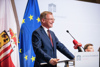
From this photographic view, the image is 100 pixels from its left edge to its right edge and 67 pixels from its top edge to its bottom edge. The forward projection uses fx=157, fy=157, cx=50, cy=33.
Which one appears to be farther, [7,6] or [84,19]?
[84,19]

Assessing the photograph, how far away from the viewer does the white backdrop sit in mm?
3117

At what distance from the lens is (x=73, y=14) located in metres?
3.31

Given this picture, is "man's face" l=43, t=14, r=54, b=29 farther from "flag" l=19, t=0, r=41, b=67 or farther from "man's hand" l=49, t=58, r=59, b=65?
"man's hand" l=49, t=58, r=59, b=65

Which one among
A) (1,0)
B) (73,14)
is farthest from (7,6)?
(73,14)

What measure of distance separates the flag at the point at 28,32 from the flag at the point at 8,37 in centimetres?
11

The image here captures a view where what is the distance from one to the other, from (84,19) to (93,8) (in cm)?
34

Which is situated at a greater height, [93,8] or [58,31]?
[93,8]

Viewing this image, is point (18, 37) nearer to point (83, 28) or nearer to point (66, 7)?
point (66, 7)

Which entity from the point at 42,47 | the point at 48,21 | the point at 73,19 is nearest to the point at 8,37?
the point at 42,47

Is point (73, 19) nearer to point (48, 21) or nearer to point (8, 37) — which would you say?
point (48, 21)

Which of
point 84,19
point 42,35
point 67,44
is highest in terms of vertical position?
point 84,19

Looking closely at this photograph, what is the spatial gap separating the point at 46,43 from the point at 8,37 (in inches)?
27.6

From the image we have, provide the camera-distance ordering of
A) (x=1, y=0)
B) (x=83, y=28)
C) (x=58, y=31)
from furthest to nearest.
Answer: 1. (x=83, y=28)
2. (x=58, y=31)
3. (x=1, y=0)

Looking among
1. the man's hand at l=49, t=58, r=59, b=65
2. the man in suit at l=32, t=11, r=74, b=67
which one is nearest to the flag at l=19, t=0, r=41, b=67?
the man in suit at l=32, t=11, r=74, b=67
